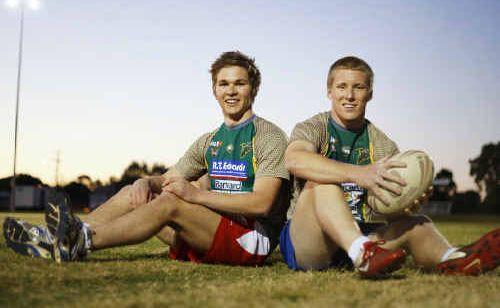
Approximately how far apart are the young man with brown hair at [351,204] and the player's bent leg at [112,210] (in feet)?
4.50

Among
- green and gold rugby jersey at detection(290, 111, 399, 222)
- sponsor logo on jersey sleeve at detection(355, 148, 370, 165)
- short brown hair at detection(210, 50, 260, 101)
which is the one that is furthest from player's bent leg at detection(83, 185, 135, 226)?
sponsor logo on jersey sleeve at detection(355, 148, 370, 165)

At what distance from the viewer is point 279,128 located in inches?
179

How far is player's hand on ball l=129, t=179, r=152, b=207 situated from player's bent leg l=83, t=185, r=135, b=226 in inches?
2.7

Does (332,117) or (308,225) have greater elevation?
(332,117)

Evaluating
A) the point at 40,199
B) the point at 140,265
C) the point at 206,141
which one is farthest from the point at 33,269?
the point at 40,199

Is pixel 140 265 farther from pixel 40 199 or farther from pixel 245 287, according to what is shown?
pixel 40 199

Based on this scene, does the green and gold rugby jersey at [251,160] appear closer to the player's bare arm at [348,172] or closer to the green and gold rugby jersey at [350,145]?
the green and gold rugby jersey at [350,145]

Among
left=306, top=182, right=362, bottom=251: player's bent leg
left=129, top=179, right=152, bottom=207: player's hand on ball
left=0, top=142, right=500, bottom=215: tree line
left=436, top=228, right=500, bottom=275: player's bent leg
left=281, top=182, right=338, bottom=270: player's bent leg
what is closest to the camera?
left=306, top=182, right=362, bottom=251: player's bent leg

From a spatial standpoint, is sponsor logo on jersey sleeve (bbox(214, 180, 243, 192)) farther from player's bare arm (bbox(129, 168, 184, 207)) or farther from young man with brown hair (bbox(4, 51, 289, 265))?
player's bare arm (bbox(129, 168, 184, 207))

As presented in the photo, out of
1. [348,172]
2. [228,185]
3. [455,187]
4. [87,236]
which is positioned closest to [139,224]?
[87,236]

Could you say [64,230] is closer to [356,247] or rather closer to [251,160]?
[251,160]

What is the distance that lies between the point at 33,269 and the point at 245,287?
1.51 m

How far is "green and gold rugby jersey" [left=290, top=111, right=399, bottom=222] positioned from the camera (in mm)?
4117

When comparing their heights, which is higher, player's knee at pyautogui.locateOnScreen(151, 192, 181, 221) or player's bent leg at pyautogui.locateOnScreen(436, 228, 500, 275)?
player's knee at pyautogui.locateOnScreen(151, 192, 181, 221)
